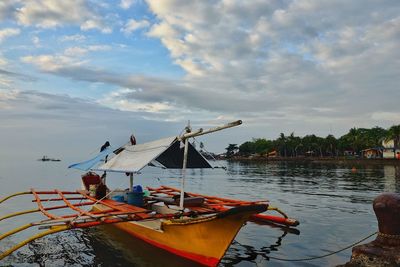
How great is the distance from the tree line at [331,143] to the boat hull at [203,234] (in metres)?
87.3

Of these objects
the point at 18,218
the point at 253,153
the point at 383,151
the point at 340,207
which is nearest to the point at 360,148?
the point at 383,151

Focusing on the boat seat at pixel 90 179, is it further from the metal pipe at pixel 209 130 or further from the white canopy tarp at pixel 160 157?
the metal pipe at pixel 209 130

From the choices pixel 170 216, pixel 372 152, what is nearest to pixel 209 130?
pixel 170 216

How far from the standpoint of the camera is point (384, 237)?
28.2 ft

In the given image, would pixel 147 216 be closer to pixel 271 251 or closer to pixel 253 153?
pixel 271 251

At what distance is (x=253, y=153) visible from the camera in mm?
153375

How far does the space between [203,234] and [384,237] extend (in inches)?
181

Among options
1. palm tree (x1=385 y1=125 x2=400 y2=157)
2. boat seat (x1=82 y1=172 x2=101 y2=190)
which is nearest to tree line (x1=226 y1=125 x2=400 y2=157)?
palm tree (x1=385 y1=125 x2=400 y2=157)

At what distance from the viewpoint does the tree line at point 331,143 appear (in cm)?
10288

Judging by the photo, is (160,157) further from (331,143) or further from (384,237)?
(331,143)

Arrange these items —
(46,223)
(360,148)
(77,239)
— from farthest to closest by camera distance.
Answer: (360,148) → (77,239) → (46,223)

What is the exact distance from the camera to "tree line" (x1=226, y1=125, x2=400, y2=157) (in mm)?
102875

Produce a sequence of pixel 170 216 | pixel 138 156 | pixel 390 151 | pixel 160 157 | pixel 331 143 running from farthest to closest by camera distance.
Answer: pixel 331 143 → pixel 390 151 → pixel 160 157 → pixel 138 156 → pixel 170 216

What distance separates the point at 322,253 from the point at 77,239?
10.0 meters
